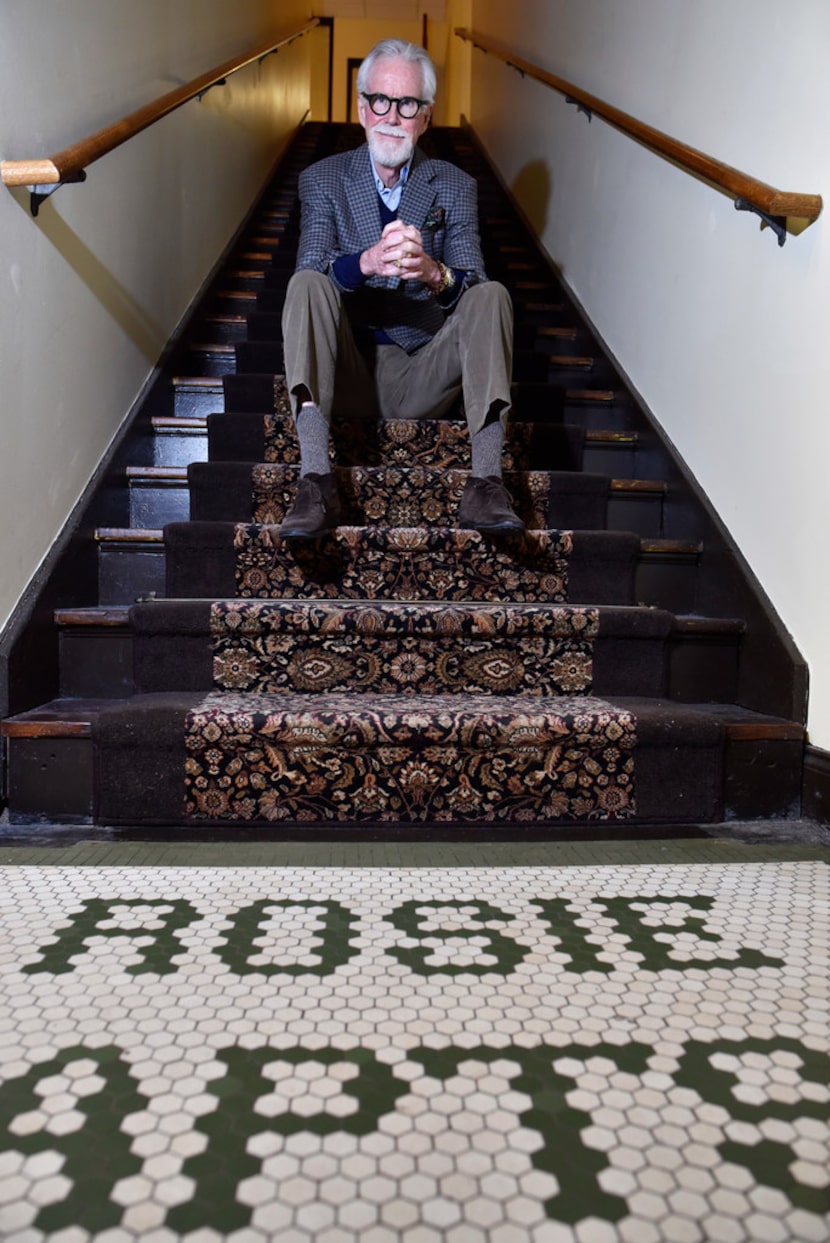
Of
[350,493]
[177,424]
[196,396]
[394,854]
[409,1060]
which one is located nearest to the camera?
[409,1060]

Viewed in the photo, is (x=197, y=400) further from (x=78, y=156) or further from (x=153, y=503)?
(x=78, y=156)

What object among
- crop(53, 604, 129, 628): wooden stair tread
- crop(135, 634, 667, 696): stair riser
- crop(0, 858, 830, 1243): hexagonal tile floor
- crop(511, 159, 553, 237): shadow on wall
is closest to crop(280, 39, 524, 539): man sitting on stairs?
crop(135, 634, 667, 696): stair riser

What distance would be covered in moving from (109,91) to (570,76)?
191cm

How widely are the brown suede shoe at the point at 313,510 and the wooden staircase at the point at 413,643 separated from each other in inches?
3.1

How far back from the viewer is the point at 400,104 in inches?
78.6

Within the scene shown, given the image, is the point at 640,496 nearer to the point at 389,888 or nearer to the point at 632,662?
the point at 632,662

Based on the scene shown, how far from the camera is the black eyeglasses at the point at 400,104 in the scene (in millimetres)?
1989

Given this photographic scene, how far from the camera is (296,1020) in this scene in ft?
2.82

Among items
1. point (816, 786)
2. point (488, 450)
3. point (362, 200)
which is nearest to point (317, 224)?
point (362, 200)

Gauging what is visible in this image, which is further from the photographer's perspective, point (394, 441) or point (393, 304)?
point (394, 441)

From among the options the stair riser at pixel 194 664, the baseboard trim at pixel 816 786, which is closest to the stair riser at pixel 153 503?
the stair riser at pixel 194 664

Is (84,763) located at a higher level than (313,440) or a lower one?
lower

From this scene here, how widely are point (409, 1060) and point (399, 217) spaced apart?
1820 millimetres

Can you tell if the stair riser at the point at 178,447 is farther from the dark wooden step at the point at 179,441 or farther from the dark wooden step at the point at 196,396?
the dark wooden step at the point at 196,396
